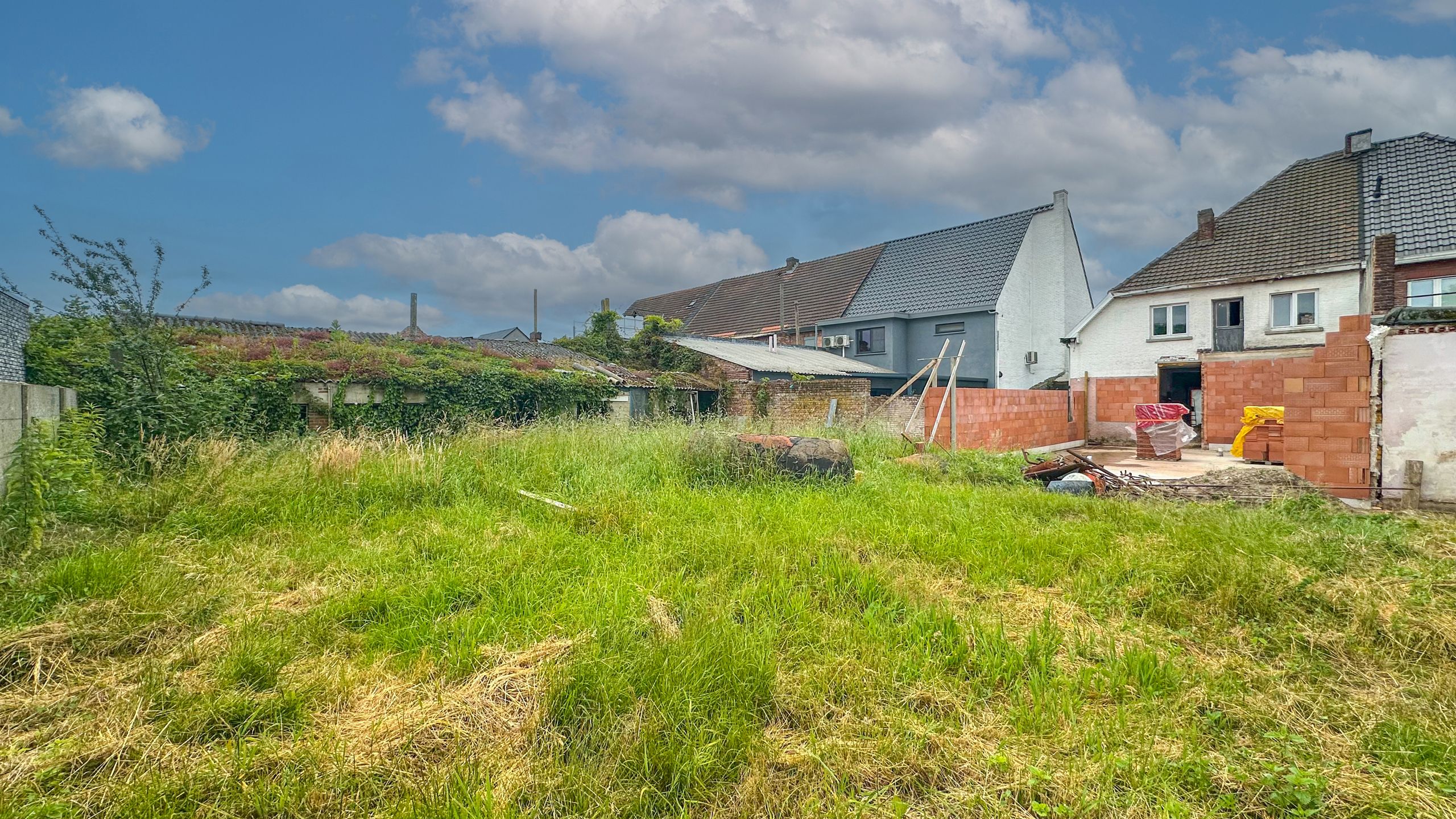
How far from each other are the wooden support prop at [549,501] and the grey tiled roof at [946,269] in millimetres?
21115

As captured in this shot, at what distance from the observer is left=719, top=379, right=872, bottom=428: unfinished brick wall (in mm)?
14852

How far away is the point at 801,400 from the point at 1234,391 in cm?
1064

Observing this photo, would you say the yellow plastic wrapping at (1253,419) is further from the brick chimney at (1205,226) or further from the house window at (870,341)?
the house window at (870,341)

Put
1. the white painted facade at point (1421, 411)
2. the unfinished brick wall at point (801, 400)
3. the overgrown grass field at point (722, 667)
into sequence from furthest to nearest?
the unfinished brick wall at point (801, 400), the white painted facade at point (1421, 411), the overgrown grass field at point (722, 667)

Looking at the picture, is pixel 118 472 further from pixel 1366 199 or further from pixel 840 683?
pixel 1366 199

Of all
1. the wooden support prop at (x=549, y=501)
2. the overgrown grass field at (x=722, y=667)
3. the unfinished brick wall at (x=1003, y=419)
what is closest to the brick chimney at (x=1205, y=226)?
the unfinished brick wall at (x=1003, y=419)

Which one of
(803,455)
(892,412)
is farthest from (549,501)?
(892,412)

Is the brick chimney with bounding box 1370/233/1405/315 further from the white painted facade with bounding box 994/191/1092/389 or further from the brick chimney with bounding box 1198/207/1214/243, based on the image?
the white painted facade with bounding box 994/191/1092/389

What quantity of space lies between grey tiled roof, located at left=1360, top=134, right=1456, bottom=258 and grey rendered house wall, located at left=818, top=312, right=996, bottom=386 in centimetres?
1021

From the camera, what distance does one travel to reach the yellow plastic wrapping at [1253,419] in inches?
487

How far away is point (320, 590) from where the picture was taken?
3.94 m

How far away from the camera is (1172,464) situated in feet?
41.5

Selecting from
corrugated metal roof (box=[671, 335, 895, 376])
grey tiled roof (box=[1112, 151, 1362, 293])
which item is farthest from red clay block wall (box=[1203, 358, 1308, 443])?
corrugated metal roof (box=[671, 335, 895, 376])

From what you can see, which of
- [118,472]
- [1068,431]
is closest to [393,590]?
[118,472]
